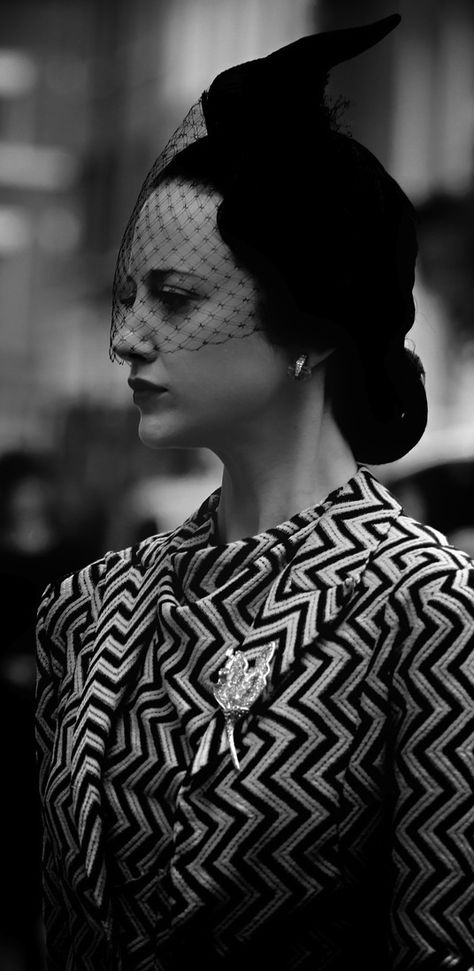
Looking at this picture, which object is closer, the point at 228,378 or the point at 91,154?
the point at 228,378

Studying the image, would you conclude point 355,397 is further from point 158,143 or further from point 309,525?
point 158,143

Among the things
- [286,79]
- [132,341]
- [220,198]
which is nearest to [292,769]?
[132,341]

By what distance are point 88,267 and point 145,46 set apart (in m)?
0.48

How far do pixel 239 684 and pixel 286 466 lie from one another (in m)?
0.26

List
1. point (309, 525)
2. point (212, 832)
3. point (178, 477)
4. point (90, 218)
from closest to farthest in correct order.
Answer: point (212, 832) < point (309, 525) < point (178, 477) < point (90, 218)

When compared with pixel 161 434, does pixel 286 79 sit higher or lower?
higher

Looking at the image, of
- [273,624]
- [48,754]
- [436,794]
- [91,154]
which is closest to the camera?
[436,794]

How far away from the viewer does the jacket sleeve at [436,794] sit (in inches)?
42.4

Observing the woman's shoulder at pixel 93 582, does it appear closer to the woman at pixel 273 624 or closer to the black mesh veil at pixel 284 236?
the woman at pixel 273 624

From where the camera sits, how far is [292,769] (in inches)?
44.7

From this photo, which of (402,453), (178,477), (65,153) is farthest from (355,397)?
(65,153)

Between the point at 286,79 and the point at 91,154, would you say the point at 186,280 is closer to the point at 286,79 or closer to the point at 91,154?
the point at 286,79

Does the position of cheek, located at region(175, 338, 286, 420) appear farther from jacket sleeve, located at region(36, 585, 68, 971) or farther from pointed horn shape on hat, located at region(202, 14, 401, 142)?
jacket sleeve, located at region(36, 585, 68, 971)

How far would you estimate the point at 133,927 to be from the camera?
119 cm
